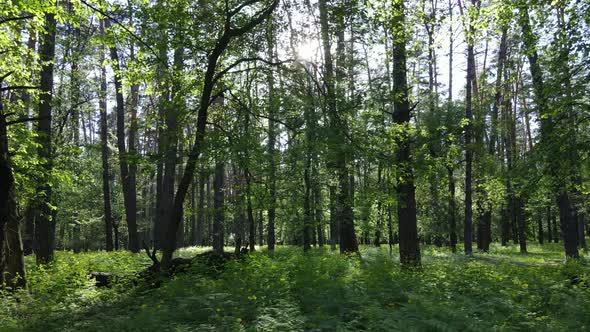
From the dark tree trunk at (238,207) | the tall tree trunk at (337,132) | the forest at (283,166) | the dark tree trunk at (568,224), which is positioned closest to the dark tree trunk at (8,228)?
the forest at (283,166)

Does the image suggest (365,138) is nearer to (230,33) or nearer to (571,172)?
(230,33)

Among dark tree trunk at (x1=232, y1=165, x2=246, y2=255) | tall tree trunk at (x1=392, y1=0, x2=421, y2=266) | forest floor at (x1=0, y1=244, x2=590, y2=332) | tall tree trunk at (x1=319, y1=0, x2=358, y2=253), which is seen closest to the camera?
forest floor at (x1=0, y1=244, x2=590, y2=332)

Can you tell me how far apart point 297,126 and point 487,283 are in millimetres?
6324

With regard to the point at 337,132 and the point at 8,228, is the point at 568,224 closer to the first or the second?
the point at 337,132

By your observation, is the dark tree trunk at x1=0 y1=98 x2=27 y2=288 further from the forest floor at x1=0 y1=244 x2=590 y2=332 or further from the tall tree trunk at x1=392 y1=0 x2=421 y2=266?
the tall tree trunk at x1=392 y1=0 x2=421 y2=266

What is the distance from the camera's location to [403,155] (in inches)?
464

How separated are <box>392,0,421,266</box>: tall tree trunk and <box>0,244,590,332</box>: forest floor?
133 cm

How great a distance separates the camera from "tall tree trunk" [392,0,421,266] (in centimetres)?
1116

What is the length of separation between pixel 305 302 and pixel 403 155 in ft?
18.7

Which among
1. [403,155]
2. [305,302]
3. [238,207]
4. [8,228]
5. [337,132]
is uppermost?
[337,132]

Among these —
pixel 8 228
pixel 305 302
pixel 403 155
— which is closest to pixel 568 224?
pixel 403 155

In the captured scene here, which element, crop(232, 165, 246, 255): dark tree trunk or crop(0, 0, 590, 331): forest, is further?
crop(232, 165, 246, 255): dark tree trunk

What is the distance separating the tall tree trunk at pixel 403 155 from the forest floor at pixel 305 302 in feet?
4.38

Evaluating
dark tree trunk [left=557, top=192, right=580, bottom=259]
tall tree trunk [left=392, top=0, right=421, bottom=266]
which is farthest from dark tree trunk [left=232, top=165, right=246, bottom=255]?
dark tree trunk [left=557, top=192, right=580, bottom=259]
